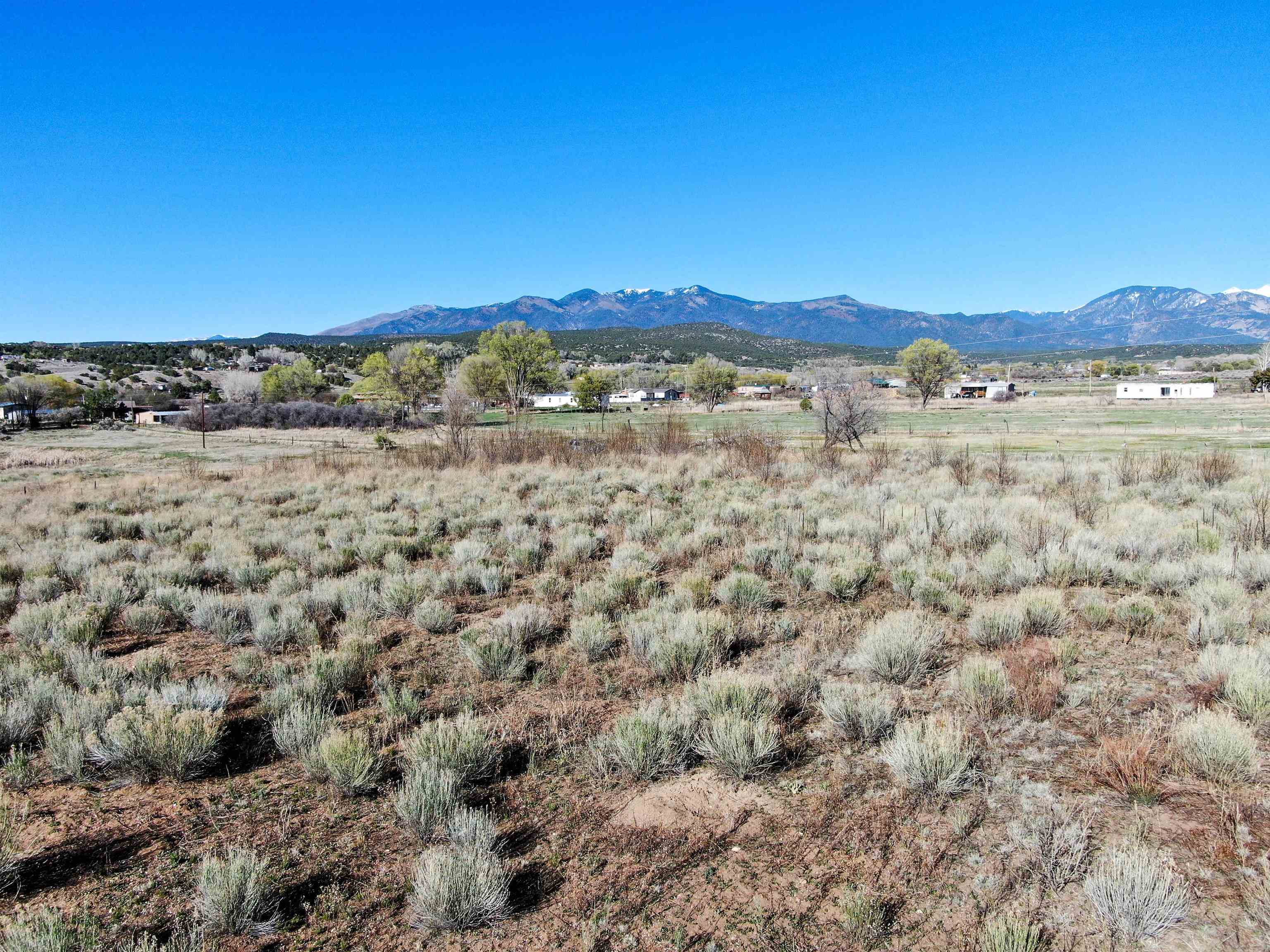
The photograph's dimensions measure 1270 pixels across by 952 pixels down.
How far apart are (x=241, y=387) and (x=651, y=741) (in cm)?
10179

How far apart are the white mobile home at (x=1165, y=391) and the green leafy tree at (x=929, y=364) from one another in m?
20.3

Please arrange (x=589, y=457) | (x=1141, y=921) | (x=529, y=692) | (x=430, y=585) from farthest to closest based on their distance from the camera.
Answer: (x=589, y=457)
(x=430, y=585)
(x=529, y=692)
(x=1141, y=921)

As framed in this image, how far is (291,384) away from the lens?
85438 millimetres

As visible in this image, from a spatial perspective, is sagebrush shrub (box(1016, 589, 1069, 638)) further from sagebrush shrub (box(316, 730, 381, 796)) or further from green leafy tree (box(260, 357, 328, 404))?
green leafy tree (box(260, 357, 328, 404))

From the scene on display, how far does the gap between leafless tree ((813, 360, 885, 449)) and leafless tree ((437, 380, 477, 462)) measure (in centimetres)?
1349

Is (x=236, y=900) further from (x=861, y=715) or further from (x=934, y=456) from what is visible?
(x=934, y=456)

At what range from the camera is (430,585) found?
889 cm

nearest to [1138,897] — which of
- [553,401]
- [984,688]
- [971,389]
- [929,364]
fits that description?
[984,688]

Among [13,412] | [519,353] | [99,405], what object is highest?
[519,353]

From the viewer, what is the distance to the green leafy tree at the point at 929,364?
90688 millimetres

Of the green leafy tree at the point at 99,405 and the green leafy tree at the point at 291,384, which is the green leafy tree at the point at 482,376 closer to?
the green leafy tree at the point at 291,384

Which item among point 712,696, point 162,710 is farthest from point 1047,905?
point 162,710

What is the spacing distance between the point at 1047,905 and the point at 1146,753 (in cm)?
157

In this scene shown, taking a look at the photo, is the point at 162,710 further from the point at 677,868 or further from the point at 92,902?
the point at 677,868
